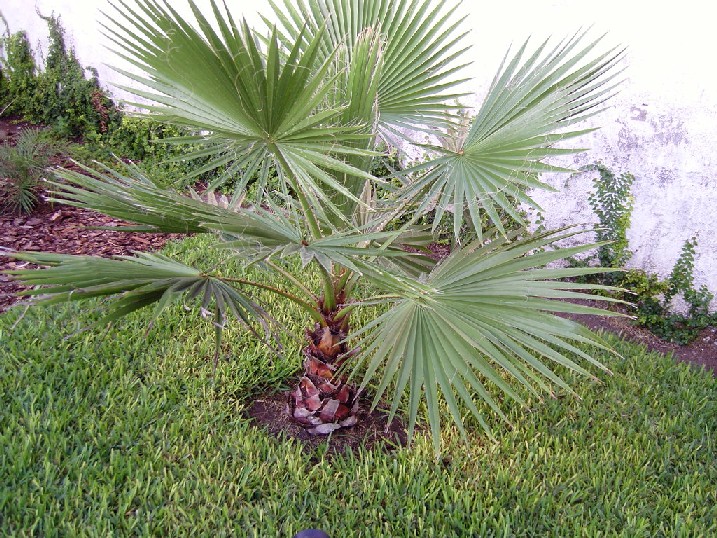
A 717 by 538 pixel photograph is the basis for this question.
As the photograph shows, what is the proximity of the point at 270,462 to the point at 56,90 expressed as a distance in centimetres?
639

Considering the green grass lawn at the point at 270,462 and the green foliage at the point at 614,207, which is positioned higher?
the green foliage at the point at 614,207

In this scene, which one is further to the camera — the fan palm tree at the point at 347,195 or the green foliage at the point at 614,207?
the green foliage at the point at 614,207

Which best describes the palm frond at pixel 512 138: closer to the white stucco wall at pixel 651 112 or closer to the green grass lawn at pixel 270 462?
the green grass lawn at pixel 270 462

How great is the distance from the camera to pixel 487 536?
8.11 feet

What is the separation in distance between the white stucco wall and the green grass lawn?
1285 millimetres

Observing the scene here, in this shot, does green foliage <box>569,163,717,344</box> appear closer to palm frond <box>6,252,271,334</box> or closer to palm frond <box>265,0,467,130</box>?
palm frond <box>265,0,467,130</box>

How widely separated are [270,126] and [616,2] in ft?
10.3

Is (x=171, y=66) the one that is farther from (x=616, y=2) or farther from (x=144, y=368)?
(x=616, y=2)

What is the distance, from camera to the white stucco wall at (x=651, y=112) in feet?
13.2

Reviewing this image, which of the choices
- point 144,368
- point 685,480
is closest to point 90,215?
point 144,368

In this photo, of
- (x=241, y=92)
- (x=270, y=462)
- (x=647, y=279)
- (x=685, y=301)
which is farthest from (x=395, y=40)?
(x=685, y=301)

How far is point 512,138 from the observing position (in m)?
2.46

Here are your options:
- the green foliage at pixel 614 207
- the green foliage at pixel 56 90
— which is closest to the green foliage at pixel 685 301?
the green foliage at pixel 614 207

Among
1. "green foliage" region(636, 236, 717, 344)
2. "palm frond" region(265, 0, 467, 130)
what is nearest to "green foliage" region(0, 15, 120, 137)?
"palm frond" region(265, 0, 467, 130)
